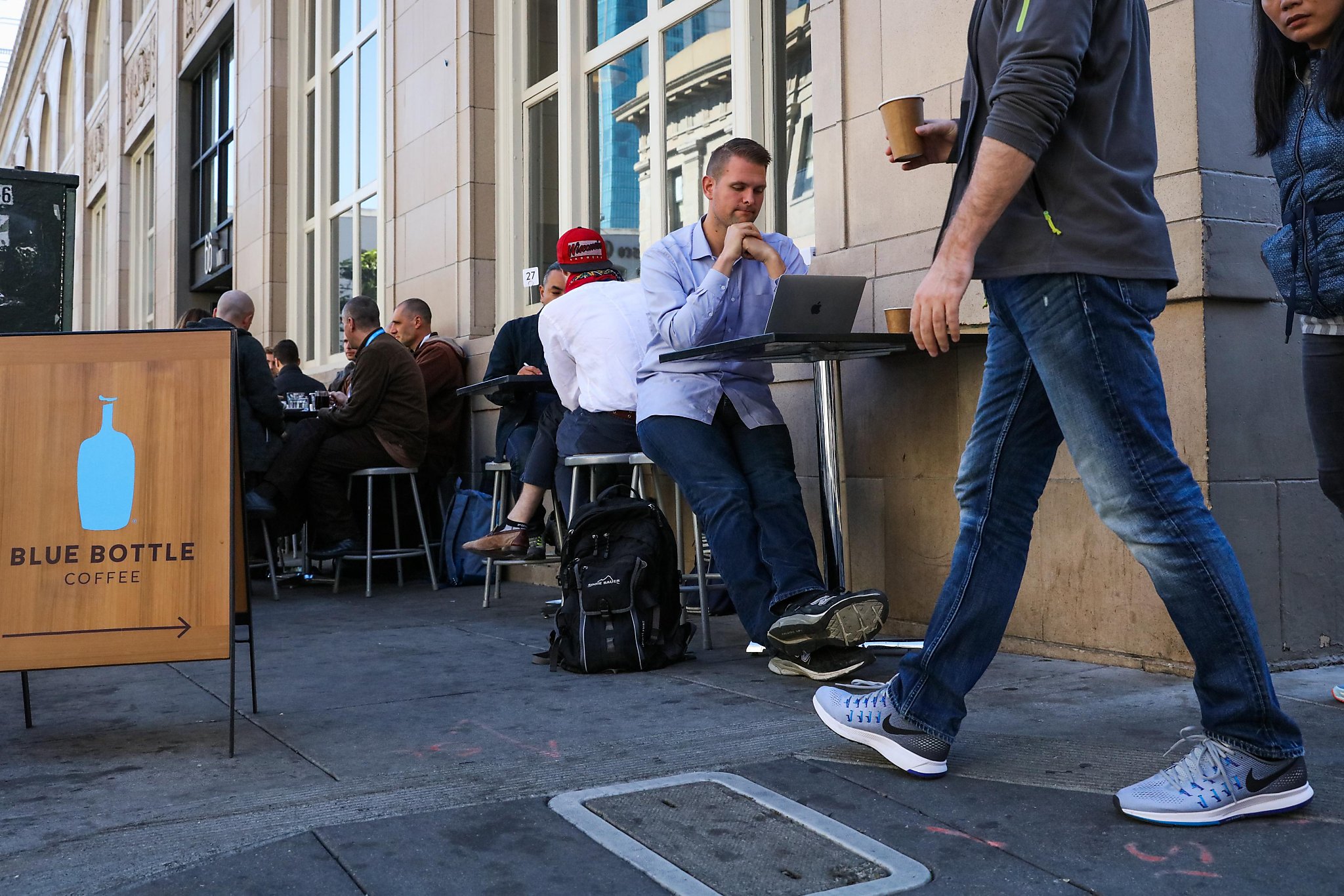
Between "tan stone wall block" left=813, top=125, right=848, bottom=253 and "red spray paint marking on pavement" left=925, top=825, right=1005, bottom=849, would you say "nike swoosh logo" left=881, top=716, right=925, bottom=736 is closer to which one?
"red spray paint marking on pavement" left=925, top=825, right=1005, bottom=849

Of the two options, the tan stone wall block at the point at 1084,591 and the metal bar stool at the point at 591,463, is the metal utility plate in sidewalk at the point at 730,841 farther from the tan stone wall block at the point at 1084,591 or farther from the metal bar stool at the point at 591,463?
the metal bar stool at the point at 591,463

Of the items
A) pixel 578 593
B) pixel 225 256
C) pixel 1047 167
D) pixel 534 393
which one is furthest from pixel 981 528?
pixel 225 256

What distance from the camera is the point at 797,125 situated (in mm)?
5422

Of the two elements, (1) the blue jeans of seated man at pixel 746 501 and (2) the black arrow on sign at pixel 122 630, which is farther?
(1) the blue jeans of seated man at pixel 746 501

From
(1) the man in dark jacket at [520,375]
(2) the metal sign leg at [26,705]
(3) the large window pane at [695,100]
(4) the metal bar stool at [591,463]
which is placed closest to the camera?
(2) the metal sign leg at [26,705]

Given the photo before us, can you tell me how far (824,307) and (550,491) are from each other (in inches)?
115

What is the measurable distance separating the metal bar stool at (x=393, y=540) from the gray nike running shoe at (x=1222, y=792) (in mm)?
4909

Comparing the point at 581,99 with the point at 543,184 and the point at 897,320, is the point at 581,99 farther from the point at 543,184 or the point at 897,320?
the point at 897,320

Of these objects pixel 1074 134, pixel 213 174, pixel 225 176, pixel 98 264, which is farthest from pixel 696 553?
pixel 98 264

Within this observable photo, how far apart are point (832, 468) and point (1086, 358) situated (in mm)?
1752

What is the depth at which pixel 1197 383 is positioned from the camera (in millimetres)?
3416

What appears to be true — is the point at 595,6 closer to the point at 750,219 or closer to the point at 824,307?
the point at 750,219

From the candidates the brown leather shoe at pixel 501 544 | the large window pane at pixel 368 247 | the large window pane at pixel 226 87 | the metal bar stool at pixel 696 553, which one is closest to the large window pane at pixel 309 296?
the large window pane at pixel 368 247

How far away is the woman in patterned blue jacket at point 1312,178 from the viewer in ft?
8.32
